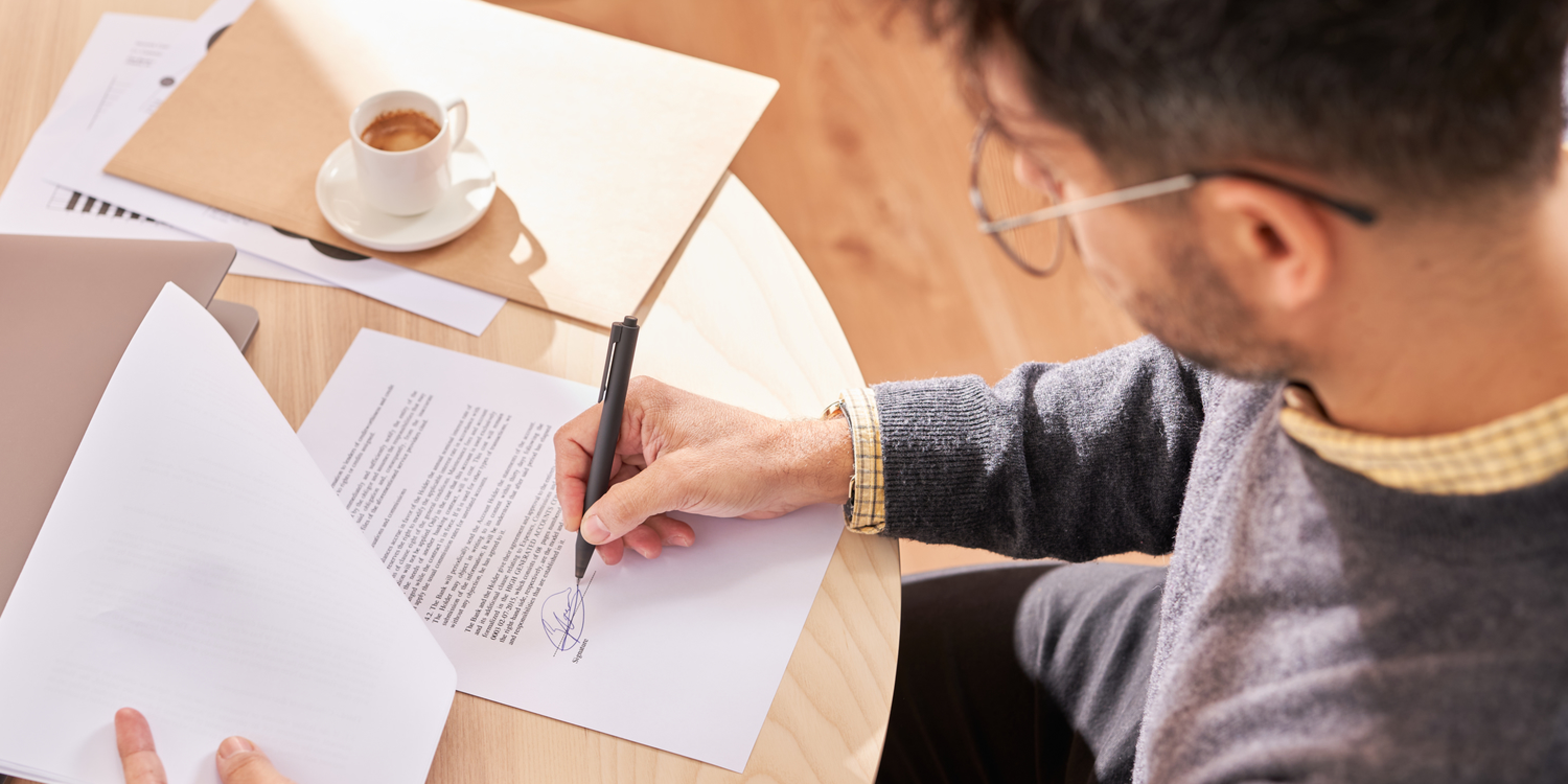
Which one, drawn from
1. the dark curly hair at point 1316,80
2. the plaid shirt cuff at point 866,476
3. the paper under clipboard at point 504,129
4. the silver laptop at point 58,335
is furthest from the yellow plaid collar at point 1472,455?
the silver laptop at point 58,335

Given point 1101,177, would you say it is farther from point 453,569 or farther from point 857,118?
point 857,118

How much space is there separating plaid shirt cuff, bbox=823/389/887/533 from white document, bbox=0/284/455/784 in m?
0.30

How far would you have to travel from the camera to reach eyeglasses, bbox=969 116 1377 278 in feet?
1.63

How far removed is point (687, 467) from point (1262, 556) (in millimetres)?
384

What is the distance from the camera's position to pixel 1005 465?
0.78 metres

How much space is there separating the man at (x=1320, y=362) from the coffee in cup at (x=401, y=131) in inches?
12.5

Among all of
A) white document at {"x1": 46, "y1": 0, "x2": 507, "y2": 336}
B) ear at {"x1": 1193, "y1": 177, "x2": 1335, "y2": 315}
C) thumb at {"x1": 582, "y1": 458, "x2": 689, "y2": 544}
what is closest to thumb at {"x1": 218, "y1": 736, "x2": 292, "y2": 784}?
thumb at {"x1": 582, "y1": 458, "x2": 689, "y2": 544}

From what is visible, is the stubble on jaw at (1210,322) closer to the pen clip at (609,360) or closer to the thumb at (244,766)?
Answer: the pen clip at (609,360)

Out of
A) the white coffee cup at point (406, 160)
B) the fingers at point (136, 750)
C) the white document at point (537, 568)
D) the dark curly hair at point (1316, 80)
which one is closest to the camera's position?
the dark curly hair at point (1316, 80)

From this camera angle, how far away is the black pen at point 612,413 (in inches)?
28.8

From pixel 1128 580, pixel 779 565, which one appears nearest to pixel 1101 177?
pixel 779 565

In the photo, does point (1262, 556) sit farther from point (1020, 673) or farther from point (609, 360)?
point (609, 360)

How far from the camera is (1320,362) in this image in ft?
1.90

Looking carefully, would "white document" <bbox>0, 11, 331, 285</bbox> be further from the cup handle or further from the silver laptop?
the cup handle
